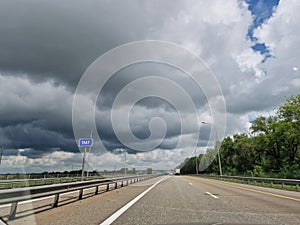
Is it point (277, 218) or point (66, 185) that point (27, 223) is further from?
point (277, 218)

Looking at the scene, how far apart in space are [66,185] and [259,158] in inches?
2468

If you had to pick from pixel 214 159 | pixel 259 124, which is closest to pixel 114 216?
pixel 259 124

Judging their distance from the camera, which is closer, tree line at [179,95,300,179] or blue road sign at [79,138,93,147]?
blue road sign at [79,138,93,147]

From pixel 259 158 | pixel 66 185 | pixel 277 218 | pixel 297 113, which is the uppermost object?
pixel 297 113

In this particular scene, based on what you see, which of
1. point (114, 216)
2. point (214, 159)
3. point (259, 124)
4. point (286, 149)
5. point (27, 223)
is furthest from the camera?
point (214, 159)

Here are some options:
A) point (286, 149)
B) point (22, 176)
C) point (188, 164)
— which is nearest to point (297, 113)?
point (286, 149)

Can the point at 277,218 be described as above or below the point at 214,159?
below

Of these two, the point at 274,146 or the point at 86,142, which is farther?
the point at 274,146

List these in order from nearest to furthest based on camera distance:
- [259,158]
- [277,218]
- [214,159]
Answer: [277,218], [259,158], [214,159]

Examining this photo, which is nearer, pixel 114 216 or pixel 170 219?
pixel 170 219

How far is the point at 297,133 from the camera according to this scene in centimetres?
4600

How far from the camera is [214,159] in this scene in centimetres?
10562

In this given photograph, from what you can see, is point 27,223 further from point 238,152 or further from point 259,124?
point 238,152

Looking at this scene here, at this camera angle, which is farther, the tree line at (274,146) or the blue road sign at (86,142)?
the tree line at (274,146)
